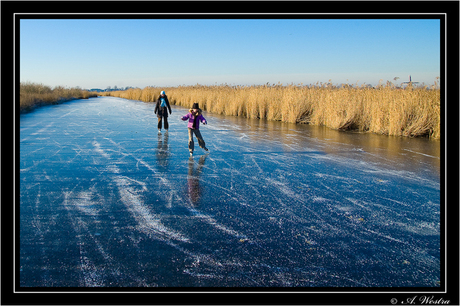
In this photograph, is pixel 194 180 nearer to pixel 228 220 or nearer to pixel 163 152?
pixel 228 220

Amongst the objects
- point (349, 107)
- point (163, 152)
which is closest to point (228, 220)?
point (163, 152)

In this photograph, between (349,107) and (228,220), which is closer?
(228,220)

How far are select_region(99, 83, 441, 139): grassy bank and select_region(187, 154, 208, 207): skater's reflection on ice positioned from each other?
8828 mm

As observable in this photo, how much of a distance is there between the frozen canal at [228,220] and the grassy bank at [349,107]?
174 inches

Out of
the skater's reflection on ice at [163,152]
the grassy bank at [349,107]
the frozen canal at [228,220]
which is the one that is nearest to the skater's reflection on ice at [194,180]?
the frozen canal at [228,220]

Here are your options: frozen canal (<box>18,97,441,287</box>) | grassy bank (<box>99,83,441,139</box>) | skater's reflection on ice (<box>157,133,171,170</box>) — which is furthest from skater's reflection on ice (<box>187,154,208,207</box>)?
grassy bank (<box>99,83,441,139</box>)

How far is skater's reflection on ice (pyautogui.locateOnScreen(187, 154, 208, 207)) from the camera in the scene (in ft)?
17.8

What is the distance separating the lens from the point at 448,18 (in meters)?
3.60

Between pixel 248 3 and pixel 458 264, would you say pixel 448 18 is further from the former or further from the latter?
pixel 458 264

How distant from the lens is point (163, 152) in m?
9.63

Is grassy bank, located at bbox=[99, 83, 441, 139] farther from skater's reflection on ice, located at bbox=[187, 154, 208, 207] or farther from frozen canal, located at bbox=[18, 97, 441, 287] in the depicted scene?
skater's reflection on ice, located at bbox=[187, 154, 208, 207]

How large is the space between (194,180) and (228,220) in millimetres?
2215

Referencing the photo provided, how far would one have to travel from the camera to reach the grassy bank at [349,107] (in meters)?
12.9

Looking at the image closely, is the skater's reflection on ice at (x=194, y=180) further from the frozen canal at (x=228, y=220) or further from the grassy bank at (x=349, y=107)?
the grassy bank at (x=349, y=107)
